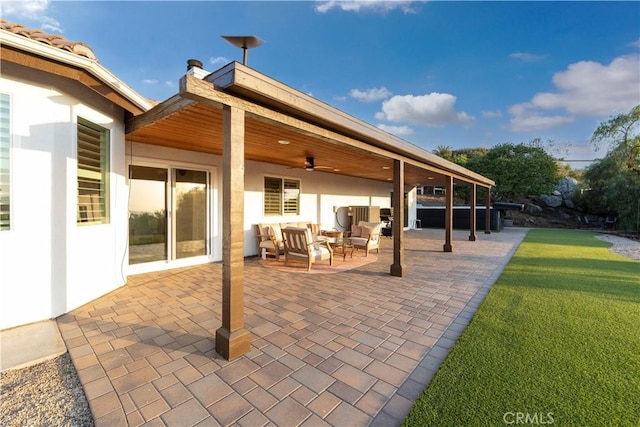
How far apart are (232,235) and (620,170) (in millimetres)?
23878

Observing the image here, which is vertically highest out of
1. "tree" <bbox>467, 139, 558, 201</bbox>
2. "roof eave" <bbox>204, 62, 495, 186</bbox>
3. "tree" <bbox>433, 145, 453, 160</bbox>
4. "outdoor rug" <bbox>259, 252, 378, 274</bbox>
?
"tree" <bbox>433, 145, 453, 160</bbox>

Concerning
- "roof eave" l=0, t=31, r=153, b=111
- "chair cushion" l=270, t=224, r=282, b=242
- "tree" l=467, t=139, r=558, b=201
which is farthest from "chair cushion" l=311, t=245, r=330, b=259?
"tree" l=467, t=139, r=558, b=201

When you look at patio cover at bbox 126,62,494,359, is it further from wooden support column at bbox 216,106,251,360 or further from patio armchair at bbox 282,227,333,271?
patio armchair at bbox 282,227,333,271

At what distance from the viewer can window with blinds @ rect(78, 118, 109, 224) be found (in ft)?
12.1

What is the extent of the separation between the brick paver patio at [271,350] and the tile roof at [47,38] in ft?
10.2

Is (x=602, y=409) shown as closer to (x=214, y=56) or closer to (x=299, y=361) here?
(x=299, y=361)

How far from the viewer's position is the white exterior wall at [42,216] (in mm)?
2959

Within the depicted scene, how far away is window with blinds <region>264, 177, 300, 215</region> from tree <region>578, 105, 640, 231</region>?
1967cm

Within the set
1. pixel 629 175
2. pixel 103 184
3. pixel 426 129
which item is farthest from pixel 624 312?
pixel 426 129

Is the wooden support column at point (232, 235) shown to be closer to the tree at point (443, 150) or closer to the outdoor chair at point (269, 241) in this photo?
the outdoor chair at point (269, 241)

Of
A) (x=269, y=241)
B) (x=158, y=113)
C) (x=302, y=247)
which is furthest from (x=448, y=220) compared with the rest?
(x=158, y=113)

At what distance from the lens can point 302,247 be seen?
20.0 feet

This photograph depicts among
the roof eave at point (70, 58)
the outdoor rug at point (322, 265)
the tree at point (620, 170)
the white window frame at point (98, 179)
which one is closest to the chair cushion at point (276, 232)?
the outdoor rug at point (322, 265)

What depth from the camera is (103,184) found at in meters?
4.16
